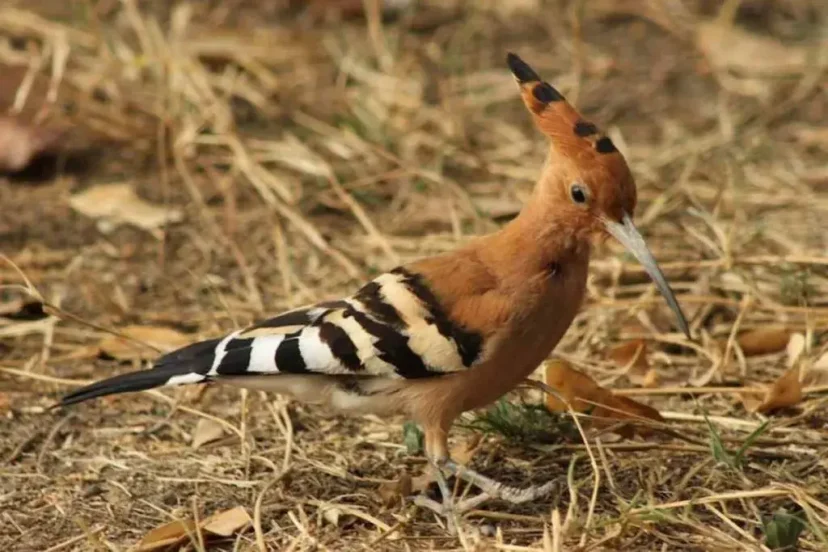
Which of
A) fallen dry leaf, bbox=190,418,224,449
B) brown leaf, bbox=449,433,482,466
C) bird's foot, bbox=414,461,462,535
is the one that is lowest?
fallen dry leaf, bbox=190,418,224,449

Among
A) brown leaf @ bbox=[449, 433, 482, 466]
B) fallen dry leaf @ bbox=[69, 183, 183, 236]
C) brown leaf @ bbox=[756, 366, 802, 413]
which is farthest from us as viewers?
fallen dry leaf @ bbox=[69, 183, 183, 236]

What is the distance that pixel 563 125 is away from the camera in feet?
8.59

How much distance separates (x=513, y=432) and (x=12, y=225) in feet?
6.08

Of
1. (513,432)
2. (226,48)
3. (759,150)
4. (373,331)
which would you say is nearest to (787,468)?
(513,432)

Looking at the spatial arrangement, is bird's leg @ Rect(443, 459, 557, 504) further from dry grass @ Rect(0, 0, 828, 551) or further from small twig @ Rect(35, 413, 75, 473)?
small twig @ Rect(35, 413, 75, 473)

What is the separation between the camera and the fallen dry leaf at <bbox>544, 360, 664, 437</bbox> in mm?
2846

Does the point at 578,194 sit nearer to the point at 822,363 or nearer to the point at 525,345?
the point at 525,345

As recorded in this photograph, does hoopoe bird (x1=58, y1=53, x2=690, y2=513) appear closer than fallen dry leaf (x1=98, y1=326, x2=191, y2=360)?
Yes

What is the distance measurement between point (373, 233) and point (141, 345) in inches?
33.2

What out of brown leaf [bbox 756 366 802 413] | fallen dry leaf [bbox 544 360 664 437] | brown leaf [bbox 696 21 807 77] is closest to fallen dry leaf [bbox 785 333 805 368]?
brown leaf [bbox 756 366 802 413]

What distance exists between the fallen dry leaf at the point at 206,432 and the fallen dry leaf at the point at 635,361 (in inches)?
35.8

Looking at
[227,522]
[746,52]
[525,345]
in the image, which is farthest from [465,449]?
[746,52]

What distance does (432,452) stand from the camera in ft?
8.61

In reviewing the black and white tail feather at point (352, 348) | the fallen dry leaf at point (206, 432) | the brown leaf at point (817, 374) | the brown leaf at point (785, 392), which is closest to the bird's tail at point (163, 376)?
the black and white tail feather at point (352, 348)
